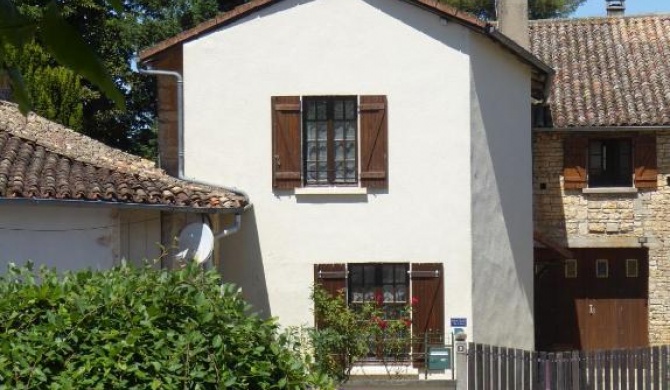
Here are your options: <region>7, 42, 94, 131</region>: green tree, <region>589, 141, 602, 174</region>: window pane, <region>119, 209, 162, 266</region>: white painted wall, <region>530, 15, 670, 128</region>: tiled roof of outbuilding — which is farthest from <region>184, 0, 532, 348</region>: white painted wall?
<region>7, 42, 94, 131</region>: green tree

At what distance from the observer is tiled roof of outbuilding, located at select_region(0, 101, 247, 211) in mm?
13672

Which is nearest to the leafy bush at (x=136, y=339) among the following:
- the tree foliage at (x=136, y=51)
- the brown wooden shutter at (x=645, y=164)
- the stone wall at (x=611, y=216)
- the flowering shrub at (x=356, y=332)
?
the flowering shrub at (x=356, y=332)

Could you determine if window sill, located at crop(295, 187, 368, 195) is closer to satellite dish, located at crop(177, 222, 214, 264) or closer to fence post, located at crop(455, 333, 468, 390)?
satellite dish, located at crop(177, 222, 214, 264)

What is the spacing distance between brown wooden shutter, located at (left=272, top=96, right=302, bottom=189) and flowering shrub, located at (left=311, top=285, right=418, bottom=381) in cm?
154

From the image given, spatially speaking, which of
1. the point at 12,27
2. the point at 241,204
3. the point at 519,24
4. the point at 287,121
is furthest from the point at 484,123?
the point at 12,27

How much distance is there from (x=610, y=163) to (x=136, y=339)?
54.9ft

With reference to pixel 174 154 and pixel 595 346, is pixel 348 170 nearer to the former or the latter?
pixel 174 154

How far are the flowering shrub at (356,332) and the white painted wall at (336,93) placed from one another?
540mm

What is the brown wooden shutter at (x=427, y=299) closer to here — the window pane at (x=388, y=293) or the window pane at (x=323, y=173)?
the window pane at (x=388, y=293)

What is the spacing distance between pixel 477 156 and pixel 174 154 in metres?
4.25

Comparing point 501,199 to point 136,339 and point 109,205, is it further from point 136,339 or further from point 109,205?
point 136,339

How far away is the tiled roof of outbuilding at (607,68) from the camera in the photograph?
21719mm

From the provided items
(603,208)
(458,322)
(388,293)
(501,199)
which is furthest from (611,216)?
(388,293)

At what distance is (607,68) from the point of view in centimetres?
2325
